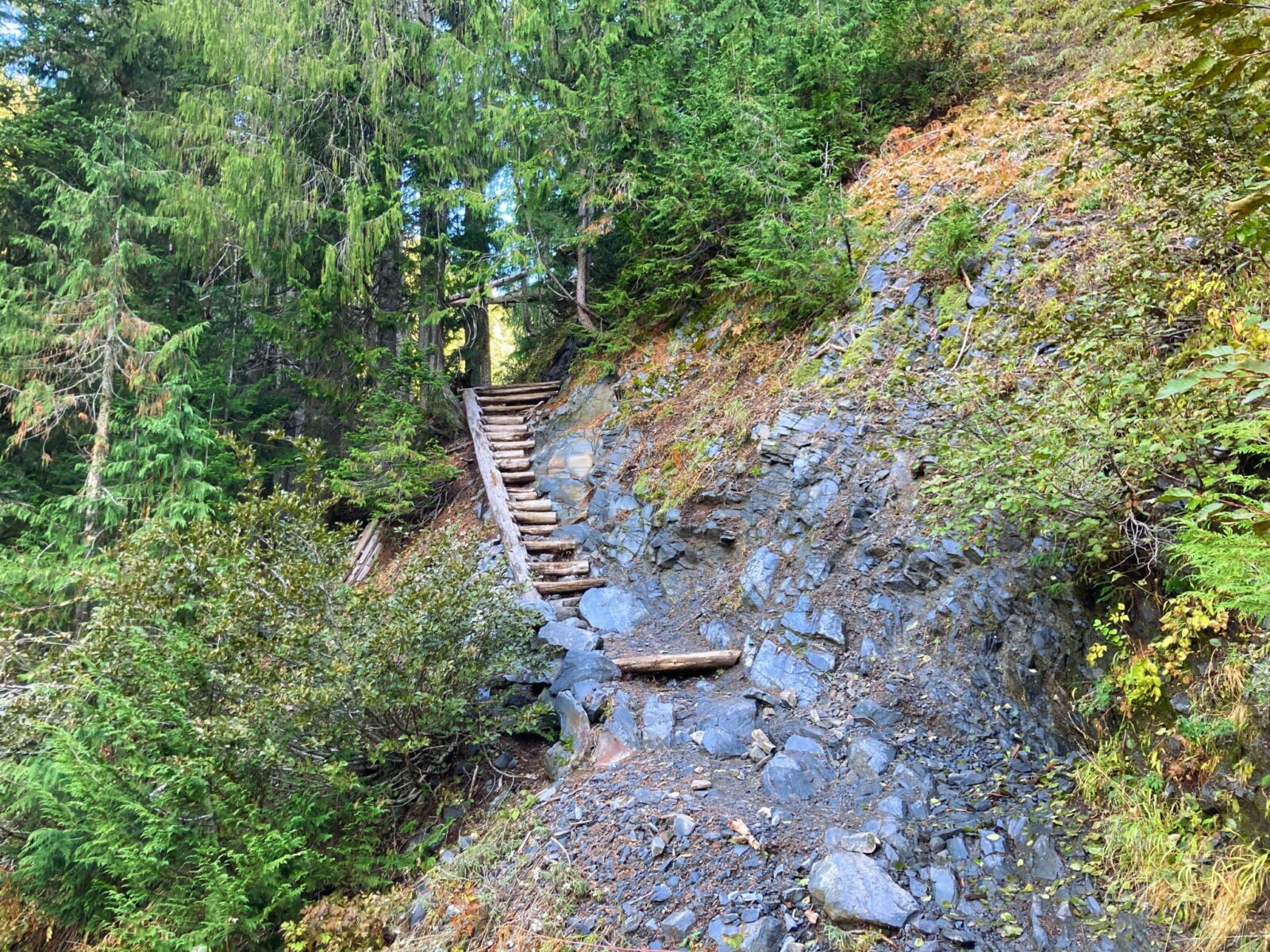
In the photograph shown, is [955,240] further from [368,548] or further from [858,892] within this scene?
[368,548]

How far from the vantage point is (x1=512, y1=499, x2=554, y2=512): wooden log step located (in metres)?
8.93

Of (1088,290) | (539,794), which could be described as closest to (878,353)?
(1088,290)

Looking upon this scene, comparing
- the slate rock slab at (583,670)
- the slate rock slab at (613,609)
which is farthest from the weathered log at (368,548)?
the slate rock slab at (583,670)

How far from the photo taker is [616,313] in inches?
417

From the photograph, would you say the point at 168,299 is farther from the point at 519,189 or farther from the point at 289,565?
the point at 289,565

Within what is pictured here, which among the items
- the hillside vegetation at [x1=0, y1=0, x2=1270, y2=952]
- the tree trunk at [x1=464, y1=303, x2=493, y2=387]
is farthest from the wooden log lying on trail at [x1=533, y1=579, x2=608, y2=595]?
the tree trunk at [x1=464, y1=303, x2=493, y2=387]

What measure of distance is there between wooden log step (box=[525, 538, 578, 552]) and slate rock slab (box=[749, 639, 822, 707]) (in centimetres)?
322

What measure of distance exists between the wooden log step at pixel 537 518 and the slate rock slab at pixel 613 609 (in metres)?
1.68

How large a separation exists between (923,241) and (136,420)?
9.53 metres

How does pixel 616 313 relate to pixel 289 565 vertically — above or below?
above

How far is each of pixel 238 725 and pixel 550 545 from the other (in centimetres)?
427

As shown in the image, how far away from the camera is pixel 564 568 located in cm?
782

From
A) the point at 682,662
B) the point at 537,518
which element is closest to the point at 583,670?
the point at 682,662

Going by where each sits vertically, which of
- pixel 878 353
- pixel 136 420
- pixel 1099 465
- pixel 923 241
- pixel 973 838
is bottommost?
pixel 973 838
